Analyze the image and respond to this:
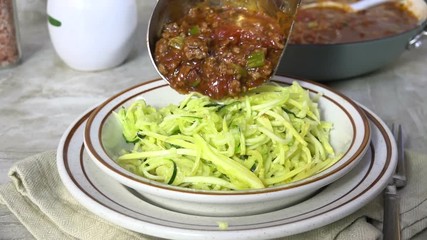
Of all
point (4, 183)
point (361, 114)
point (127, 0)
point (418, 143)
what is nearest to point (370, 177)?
point (361, 114)

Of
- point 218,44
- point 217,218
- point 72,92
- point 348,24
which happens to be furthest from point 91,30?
point 217,218

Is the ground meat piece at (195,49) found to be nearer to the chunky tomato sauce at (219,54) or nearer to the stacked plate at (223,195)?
the chunky tomato sauce at (219,54)

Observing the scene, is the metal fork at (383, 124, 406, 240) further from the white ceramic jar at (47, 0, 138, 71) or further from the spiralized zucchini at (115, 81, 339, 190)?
the white ceramic jar at (47, 0, 138, 71)

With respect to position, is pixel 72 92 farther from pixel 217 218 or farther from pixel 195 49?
pixel 217 218

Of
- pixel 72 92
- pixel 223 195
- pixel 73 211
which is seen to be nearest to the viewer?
pixel 223 195

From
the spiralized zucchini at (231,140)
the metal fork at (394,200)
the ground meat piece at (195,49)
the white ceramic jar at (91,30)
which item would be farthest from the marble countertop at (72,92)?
the ground meat piece at (195,49)

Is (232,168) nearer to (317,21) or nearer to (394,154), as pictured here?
(394,154)

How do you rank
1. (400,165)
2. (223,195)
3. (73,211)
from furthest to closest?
(400,165)
(73,211)
(223,195)
